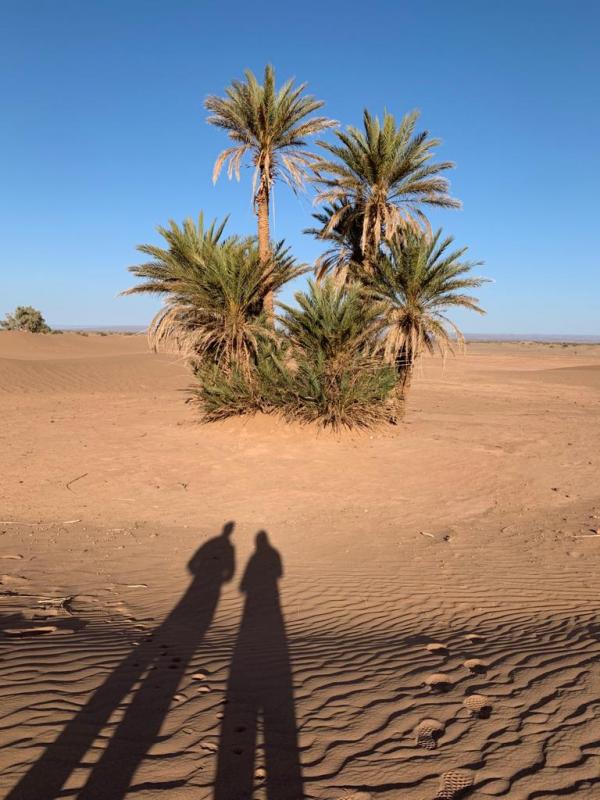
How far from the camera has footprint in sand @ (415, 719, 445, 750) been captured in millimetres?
2824

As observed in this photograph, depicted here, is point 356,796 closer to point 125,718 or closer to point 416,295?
point 125,718

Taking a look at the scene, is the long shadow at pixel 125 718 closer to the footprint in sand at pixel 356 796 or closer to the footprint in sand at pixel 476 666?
the footprint in sand at pixel 356 796

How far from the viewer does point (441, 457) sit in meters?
11.4

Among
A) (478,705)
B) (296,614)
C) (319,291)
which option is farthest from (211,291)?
(478,705)

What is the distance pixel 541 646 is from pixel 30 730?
369 centimetres

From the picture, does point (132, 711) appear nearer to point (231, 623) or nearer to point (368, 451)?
point (231, 623)

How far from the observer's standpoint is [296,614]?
16.7ft

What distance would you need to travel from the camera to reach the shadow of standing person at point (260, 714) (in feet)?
8.26

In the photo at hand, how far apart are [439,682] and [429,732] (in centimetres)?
64

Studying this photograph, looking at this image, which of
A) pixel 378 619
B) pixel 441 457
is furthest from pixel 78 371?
pixel 378 619

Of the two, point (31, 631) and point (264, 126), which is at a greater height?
point (264, 126)

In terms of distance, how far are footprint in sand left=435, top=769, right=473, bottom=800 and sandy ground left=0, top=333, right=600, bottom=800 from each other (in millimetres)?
13

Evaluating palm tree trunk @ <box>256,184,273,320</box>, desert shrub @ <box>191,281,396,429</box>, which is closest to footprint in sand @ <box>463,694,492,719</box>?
desert shrub @ <box>191,281,396,429</box>

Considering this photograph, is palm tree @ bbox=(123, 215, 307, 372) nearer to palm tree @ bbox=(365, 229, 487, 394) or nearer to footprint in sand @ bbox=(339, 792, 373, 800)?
palm tree @ bbox=(365, 229, 487, 394)
